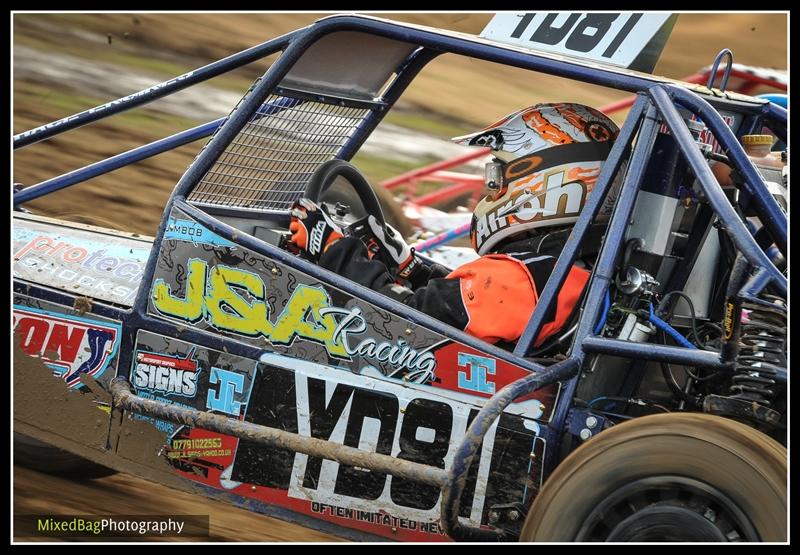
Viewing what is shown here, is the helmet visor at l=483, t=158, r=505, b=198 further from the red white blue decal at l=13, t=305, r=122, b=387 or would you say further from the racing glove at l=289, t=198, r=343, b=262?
the red white blue decal at l=13, t=305, r=122, b=387

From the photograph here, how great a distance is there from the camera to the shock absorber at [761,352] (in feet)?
8.60

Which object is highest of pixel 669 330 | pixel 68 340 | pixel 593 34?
pixel 593 34

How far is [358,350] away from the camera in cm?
313

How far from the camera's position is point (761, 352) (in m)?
2.65

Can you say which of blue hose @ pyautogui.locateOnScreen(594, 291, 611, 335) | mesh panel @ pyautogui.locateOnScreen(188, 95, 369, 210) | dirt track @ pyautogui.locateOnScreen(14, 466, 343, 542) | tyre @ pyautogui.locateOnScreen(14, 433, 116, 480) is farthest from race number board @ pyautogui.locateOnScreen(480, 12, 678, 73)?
tyre @ pyautogui.locateOnScreen(14, 433, 116, 480)

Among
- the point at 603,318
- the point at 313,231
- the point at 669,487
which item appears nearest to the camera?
the point at 669,487

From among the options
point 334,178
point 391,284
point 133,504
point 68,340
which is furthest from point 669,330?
point 133,504

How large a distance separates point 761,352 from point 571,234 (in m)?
0.63

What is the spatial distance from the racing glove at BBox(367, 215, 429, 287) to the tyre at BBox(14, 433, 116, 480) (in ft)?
4.91

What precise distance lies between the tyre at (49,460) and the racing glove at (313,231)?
4.86ft

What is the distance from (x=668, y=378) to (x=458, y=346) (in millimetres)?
654

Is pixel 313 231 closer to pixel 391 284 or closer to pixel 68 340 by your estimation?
pixel 391 284

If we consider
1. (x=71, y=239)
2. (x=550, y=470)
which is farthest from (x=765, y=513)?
(x=71, y=239)

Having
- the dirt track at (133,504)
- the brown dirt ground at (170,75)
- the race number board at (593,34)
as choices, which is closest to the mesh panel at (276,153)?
the race number board at (593,34)
